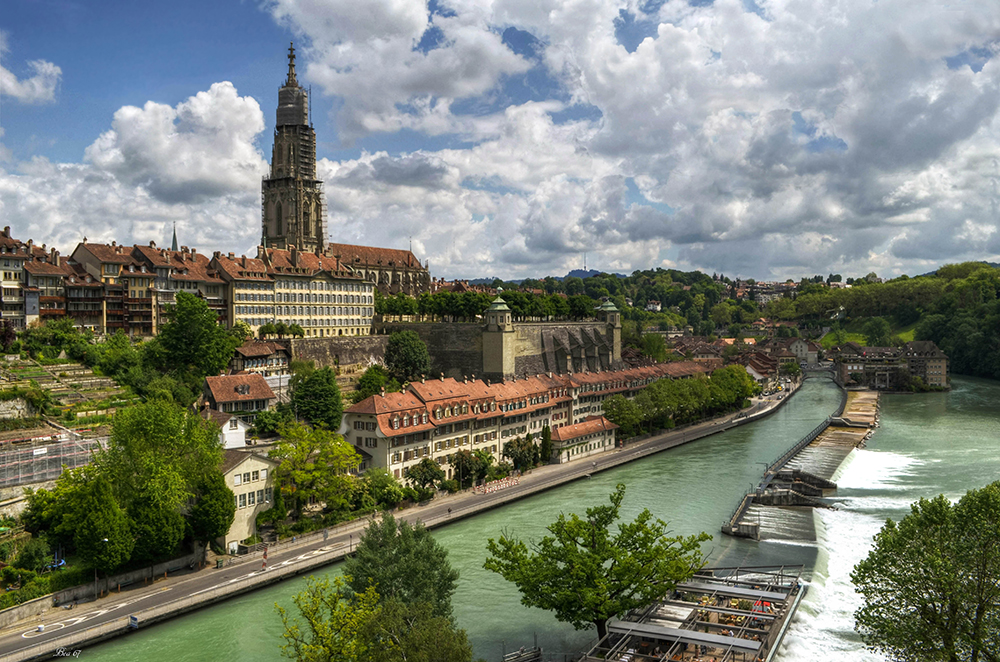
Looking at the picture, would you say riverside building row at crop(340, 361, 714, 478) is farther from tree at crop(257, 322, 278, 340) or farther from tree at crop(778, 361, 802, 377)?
tree at crop(778, 361, 802, 377)

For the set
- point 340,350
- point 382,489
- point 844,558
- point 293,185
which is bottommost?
point 844,558

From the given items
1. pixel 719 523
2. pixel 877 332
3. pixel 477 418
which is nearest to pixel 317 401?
pixel 477 418

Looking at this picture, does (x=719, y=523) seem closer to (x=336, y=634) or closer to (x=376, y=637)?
(x=376, y=637)

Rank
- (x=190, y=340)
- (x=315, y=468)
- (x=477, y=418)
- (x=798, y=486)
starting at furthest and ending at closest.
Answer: (x=190, y=340) < (x=477, y=418) < (x=798, y=486) < (x=315, y=468)

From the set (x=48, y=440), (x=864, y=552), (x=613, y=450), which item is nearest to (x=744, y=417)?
(x=613, y=450)

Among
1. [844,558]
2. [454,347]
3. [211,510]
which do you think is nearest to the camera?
[211,510]

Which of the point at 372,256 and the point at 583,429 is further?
the point at 372,256

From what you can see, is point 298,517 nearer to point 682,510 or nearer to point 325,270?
point 682,510

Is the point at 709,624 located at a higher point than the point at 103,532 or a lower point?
lower

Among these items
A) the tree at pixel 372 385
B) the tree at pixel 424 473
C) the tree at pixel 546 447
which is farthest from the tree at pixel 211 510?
the tree at pixel 546 447
